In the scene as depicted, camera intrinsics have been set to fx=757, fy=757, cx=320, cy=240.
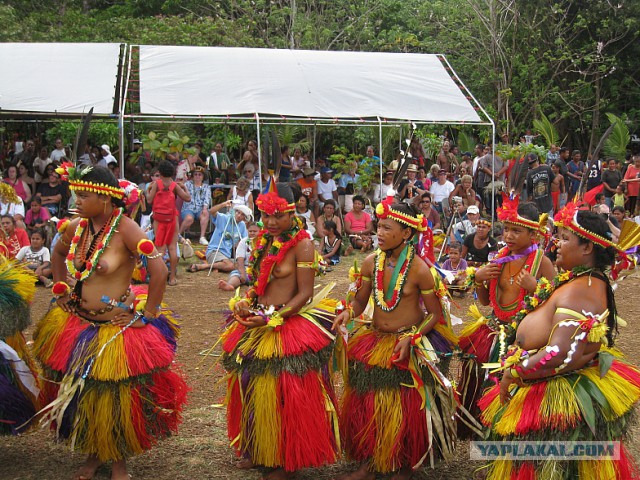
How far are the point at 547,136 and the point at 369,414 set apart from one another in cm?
1739

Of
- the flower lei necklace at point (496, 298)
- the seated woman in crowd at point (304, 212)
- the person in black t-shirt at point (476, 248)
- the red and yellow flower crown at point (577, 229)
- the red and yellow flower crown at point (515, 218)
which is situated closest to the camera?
the red and yellow flower crown at point (577, 229)

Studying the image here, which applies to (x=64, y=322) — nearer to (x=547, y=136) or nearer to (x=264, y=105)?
(x=264, y=105)

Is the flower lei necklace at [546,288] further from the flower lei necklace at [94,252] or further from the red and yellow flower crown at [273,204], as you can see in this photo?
the flower lei necklace at [94,252]

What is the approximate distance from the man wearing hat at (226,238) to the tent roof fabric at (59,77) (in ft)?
9.24

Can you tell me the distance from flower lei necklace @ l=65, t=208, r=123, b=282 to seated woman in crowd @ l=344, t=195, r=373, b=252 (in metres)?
9.54

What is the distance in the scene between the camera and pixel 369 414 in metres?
4.73

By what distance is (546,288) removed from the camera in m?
3.97

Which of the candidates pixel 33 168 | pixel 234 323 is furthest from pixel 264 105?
pixel 234 323

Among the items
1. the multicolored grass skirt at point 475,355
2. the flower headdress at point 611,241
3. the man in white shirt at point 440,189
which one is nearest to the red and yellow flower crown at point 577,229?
the flower headdress at point 611,241

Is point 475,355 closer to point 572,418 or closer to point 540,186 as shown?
point 572,418

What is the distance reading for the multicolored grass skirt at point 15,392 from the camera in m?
4.74

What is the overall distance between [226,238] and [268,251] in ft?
24.5

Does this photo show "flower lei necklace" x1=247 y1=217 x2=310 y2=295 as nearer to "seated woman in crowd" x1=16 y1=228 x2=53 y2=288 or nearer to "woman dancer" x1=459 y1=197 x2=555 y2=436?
"woman dancer" x1=459 y1=197 x2=555 y2=436

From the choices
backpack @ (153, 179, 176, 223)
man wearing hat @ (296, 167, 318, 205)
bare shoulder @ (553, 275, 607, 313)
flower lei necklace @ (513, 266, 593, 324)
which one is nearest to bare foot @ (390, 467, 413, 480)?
flower lei necklace @ (513, 266, 593, 324)
